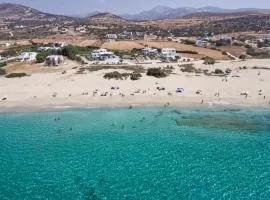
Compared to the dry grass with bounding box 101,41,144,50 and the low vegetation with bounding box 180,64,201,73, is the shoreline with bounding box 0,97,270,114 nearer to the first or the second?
the low vegetation with bounding box 180,64,201,73

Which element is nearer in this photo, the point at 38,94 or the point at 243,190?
the point at 243,190

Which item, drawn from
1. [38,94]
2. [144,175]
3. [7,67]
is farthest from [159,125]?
[7,67]

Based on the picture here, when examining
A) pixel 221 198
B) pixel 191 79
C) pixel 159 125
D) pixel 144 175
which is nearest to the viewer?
pixel 221 198

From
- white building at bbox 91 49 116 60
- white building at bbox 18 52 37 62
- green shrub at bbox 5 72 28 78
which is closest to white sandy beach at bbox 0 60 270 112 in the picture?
green shrub at bbox 5 72 28 78

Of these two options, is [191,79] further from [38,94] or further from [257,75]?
[38,94]

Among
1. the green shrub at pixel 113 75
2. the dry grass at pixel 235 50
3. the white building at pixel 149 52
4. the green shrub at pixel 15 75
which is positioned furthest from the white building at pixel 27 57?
the dry grass at pixel 235 50

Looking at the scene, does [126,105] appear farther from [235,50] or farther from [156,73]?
[235,50]
